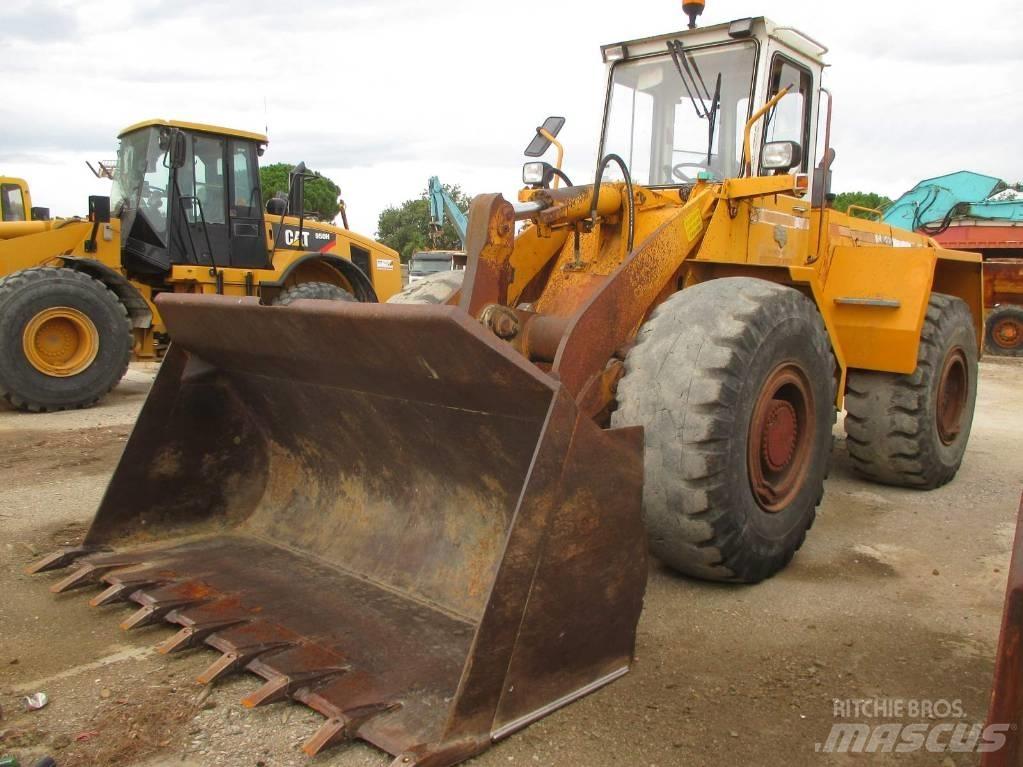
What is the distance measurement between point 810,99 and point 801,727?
379 centimetres

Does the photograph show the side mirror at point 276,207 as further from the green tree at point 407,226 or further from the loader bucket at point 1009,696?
the green tree at point 407,226

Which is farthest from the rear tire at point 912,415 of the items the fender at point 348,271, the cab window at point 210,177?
the cab window at point 210,177

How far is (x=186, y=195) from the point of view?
31.3 feet

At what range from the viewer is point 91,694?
9.25ft

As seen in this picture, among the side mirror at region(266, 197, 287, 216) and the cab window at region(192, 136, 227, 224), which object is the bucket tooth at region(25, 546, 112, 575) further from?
the side mirror at region(266, 197, 287, 216)

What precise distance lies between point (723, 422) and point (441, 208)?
2530 cm

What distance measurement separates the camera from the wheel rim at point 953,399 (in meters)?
5.93

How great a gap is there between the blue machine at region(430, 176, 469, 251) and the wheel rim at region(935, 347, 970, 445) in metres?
21.0

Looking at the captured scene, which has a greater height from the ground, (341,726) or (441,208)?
(441,208)

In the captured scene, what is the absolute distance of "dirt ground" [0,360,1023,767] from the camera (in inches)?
100

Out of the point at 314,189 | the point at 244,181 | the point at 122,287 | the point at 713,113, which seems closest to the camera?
the point at 713,113

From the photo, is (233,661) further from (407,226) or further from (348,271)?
(407,226)

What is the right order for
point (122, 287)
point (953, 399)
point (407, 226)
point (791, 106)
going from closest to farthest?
point (791, 106) < point (953, 399) < point (122, 287) < point (407, 226)

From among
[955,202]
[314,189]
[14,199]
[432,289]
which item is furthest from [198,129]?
[314,189]
